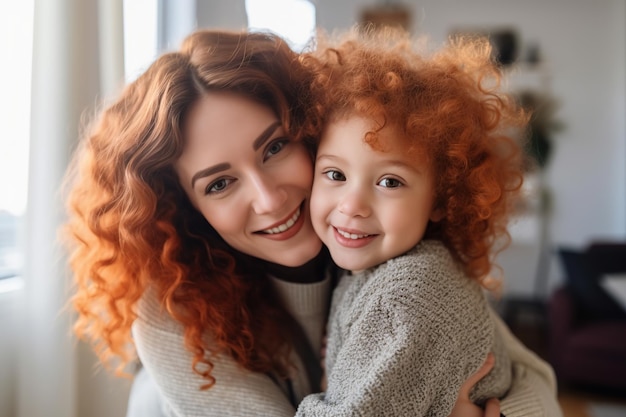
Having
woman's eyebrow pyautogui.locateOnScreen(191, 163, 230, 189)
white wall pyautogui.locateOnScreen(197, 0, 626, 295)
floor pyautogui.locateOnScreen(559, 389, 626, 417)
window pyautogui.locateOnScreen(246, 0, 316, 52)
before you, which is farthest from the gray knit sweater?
white wall pyautogui.locateOnScreen(197, 0, 626, 295)

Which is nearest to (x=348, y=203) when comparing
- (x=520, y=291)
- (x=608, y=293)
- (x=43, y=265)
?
(x=43, y=265)

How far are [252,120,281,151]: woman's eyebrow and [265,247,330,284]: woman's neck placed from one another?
0.97 feet

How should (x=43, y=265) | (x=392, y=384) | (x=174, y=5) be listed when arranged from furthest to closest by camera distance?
(x=174, y=5) → (x=43, y=265) → (x=392, y=384)

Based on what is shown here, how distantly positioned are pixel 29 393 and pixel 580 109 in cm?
454

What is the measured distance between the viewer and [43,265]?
3.89 ft

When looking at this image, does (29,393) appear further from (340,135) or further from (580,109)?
(580,109)

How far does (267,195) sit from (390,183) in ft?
0.75

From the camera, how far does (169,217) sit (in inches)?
44.9

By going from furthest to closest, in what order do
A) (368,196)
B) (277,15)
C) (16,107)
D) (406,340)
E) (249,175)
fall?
(277,15) < (16,107) < (249,175) < (368,196) < (406,340)

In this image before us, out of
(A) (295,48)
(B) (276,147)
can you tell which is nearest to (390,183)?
(B) (276,147)

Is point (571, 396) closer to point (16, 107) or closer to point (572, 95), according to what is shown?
point (572, 95)

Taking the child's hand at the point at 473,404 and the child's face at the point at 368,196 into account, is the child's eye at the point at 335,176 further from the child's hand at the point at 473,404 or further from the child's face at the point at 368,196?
the child's hand at the point at 473,404

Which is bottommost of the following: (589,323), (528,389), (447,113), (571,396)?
(571,396)

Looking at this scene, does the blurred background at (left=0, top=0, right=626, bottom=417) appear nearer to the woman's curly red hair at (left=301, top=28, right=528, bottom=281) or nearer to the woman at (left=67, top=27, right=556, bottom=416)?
the woman at (left=67, top=27, right=556, bottom=416)
